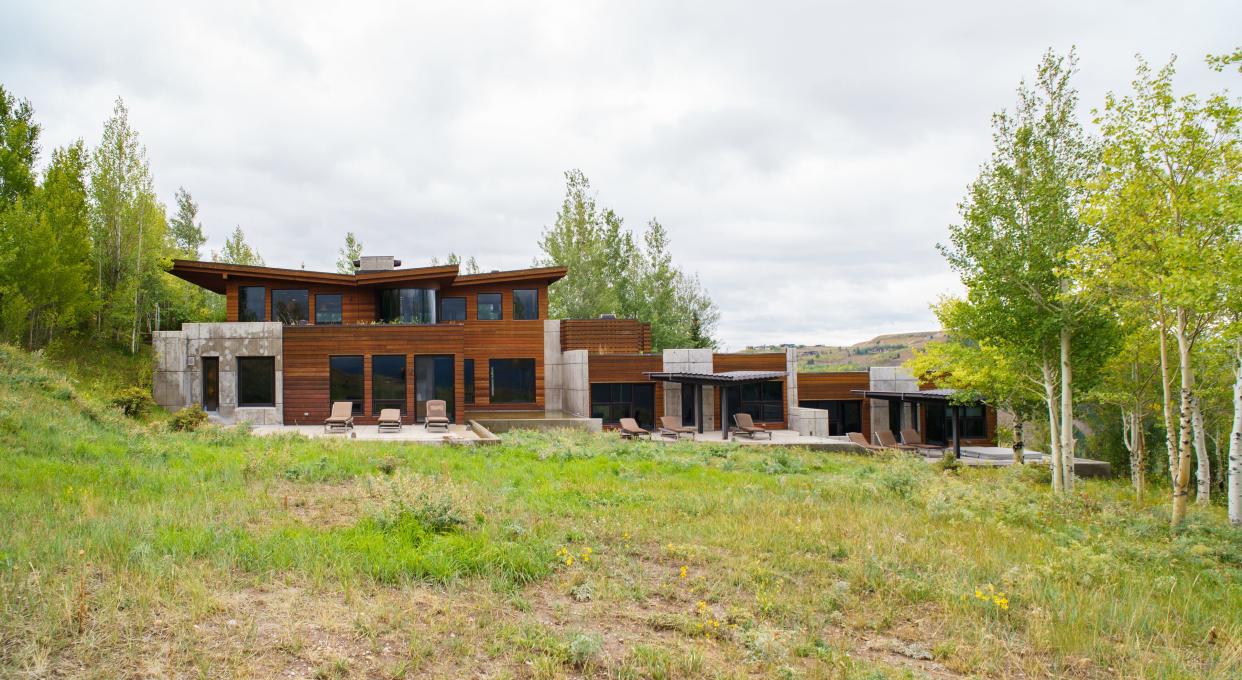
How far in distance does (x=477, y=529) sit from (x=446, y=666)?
3.15 meters

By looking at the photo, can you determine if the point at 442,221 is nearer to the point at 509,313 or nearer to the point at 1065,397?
the point at 509,313

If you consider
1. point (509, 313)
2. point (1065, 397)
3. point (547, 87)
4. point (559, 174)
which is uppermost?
point (559, 174)

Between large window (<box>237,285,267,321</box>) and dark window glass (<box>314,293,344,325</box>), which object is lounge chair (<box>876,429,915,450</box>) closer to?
dark window glass (<box>314,293,344,325</box>)

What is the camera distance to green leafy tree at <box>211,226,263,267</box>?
42.2m

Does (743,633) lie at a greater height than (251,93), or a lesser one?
lesser

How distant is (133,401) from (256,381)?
3.50m

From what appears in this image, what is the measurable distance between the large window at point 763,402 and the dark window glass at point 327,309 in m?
15.5

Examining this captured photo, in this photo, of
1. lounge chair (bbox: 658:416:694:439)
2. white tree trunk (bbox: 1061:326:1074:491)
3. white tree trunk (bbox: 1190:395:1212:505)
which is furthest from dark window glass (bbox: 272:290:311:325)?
white tree trunk (bbox: 1190:395:1212:505)

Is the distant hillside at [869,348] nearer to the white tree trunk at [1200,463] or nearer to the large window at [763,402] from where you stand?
the large window at [763,402]

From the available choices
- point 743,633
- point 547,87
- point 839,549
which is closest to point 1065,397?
point 839,549

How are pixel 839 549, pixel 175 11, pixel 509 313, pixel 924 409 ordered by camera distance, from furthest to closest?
1. pixel 924 409
2. pixel 509 313
3. pixel 175 11
4. pixel 839 549

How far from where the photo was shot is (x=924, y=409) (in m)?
27.8

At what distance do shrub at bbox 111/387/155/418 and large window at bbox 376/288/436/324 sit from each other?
7.89 m

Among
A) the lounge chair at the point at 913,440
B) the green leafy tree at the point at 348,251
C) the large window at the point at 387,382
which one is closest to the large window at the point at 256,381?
the large window at the point at 387,382
